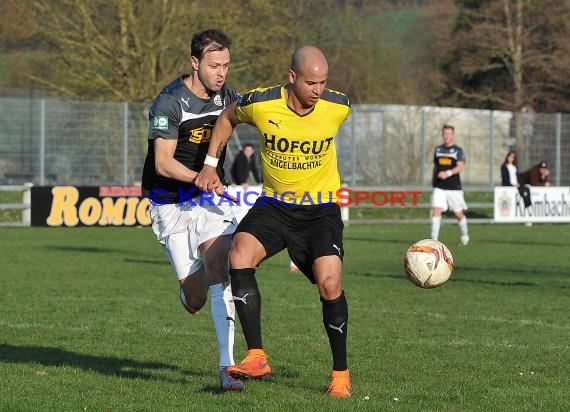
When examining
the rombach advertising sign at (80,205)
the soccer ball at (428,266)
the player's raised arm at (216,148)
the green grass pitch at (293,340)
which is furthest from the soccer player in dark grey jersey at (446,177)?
the player's raised arm at (216,148)

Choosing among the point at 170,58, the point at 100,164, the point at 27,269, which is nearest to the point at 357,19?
the point at 170,58

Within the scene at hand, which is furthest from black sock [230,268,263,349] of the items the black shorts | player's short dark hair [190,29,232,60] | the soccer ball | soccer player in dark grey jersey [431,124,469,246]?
soccer player in dark grey jersey [431,124,469,246]

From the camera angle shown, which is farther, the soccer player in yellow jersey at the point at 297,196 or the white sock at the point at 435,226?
the white sock at the point at 435,226

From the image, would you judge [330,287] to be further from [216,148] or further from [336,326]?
[216,148]

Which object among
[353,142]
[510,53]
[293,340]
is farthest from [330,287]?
[510,53]

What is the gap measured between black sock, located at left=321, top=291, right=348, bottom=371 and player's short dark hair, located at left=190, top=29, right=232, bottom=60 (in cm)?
188

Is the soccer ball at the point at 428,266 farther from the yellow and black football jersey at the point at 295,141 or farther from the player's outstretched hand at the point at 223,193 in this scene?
the player's outstretched hand at the point at 223,193

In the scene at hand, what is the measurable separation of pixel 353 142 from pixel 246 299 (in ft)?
79.9

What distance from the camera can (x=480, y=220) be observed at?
3144 cm

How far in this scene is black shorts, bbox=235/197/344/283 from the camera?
741cm

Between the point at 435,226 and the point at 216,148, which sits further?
the point at 435,226

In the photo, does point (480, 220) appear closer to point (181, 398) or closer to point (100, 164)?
point (100, 164)

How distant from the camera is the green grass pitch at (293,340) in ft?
23.4

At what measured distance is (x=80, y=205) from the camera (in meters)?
27.4
